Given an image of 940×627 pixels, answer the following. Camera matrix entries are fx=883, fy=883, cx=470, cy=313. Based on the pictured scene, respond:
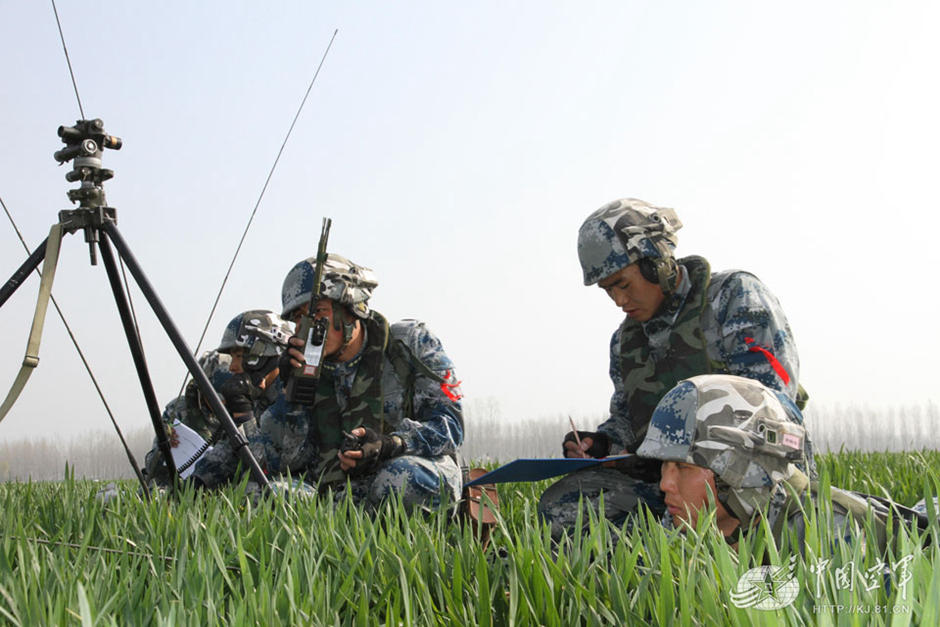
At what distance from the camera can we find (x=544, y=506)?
402 cm

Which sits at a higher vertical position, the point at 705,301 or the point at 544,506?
the point at 705,301

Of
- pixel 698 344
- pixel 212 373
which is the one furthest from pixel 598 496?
pixel 212 373

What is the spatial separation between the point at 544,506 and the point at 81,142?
2591 millimetres

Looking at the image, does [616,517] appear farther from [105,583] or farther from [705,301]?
[105,583]

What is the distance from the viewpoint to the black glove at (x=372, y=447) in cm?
434

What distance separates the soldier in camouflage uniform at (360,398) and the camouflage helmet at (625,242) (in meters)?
1.20

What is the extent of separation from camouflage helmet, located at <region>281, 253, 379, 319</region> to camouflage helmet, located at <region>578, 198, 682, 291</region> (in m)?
1.42

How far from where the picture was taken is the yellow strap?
10.7 feet

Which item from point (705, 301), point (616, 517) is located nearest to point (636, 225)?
point (705, 301)

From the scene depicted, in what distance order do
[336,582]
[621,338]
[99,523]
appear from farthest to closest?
[621,338], [99,523], [336,582]

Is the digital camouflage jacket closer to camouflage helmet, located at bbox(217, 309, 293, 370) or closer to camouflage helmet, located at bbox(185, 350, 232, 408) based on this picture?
camouflage helmet, located at bbox(217, 309, 293, 370)

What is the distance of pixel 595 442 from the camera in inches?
167

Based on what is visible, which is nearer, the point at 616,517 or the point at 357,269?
the point at 616,517

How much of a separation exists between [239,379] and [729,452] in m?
4.76
